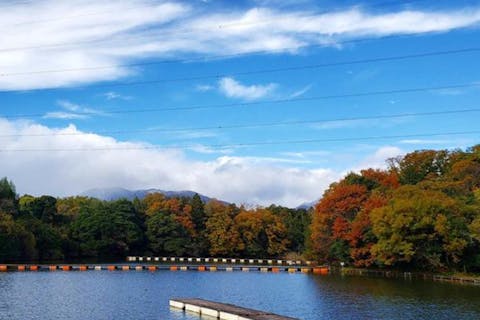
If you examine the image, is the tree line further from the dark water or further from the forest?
the dark water

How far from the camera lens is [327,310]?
30.1 m

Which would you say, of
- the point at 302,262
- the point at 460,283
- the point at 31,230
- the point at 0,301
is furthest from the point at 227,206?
the point at 0,301

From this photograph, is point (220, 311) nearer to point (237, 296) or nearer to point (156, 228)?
point (237, 296)

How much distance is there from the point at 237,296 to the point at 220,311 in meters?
9.70

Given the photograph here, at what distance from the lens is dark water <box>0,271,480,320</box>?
94.1ft

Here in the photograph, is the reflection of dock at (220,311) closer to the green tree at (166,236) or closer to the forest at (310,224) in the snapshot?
the forest at (310,224)

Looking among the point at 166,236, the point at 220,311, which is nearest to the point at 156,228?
the point at 166,236

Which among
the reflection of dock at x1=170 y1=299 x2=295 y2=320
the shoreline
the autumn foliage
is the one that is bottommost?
the reflection of dock at x1=170 y1=299 x2=295 y2=320

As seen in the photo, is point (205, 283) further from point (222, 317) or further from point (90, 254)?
point (90, 254)

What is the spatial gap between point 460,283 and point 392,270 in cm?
960

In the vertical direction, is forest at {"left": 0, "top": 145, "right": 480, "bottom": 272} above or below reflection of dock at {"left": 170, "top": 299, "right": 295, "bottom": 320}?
above

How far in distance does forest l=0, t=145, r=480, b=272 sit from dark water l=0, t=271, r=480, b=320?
17.2 ft

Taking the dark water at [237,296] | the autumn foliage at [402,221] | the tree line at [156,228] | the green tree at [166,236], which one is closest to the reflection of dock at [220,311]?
the dark water at [237,296]

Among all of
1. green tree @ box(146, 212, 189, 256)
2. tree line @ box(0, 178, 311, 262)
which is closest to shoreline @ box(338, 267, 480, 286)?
tree line @ box(0, 178, 311, 262)
